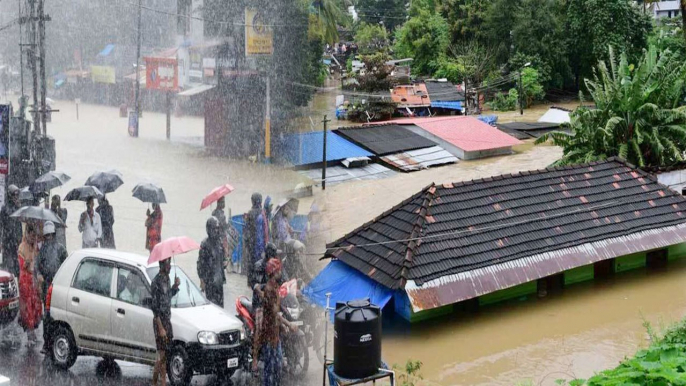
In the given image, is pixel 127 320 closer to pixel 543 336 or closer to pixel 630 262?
pixel 543 336

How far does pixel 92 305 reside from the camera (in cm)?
807

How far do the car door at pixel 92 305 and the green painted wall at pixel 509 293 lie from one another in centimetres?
714

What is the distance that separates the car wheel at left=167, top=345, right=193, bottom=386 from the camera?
25.6 feet

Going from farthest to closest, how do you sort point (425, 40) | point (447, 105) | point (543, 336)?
point (425, 40), point (447, 105), point (543, 336)

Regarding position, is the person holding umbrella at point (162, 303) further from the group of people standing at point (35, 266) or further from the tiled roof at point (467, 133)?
the tiled roof at point (467, 133)

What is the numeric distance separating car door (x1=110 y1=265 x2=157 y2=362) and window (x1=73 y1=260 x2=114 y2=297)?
0.11 meters

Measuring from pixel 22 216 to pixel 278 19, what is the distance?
7388 mm

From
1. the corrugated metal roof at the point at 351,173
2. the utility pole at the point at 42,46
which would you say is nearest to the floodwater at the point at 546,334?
the utility pole at the point at 42,46

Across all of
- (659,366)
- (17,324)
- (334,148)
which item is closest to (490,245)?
(659,366)

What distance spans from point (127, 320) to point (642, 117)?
1360 cm

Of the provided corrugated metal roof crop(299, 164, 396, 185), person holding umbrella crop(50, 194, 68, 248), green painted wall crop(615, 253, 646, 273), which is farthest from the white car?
corrugated metal roof crop(299, 164, 396, 185)

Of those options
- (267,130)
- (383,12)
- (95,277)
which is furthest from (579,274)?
(383,12)

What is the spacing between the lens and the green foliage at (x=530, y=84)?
143ft

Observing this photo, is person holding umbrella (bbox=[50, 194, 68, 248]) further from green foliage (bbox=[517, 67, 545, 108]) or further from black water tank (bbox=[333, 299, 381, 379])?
green foliage (bbox=[517, 67, 545, 108])
